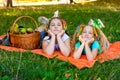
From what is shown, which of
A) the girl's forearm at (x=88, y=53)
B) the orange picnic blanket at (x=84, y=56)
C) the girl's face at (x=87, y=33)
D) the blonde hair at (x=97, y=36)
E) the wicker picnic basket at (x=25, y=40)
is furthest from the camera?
the wicker picnic basket at (x=25, y=40)

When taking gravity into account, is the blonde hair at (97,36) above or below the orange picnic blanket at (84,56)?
above

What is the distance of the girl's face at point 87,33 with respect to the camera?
6145 mm

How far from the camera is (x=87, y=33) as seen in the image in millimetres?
6168

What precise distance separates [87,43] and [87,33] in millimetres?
184

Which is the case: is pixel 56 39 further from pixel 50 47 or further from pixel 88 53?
pixel 88 53

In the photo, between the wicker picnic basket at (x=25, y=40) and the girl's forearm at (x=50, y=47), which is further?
the wicker picnic basket at (x=25, y=40)

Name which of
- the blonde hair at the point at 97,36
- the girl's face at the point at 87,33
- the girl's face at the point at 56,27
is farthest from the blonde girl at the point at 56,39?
the girl's face at the point at 87,33

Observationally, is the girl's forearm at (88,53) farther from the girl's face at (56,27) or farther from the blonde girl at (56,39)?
the girl's face at (56,27)

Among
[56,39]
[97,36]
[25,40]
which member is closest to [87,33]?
[97,36]

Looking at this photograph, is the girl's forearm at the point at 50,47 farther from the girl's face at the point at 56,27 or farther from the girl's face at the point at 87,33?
the girl's face at the point at 87,33

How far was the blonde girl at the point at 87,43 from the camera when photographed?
238 inches

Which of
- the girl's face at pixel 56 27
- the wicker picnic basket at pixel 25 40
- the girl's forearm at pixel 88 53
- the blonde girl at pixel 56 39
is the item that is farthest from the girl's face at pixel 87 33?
the wicker picnic basket at pixel 25 40

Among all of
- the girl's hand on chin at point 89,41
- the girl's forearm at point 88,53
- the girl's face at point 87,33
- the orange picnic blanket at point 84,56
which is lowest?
the orange picnic blanket at point 84,56

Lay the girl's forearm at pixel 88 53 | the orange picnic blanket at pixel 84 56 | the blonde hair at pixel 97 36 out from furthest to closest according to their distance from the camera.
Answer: the blonde hair at pixel 97 36 → the girl's forearm at pixel 88 53 → the orange picnic blanket at pixel 84 56
